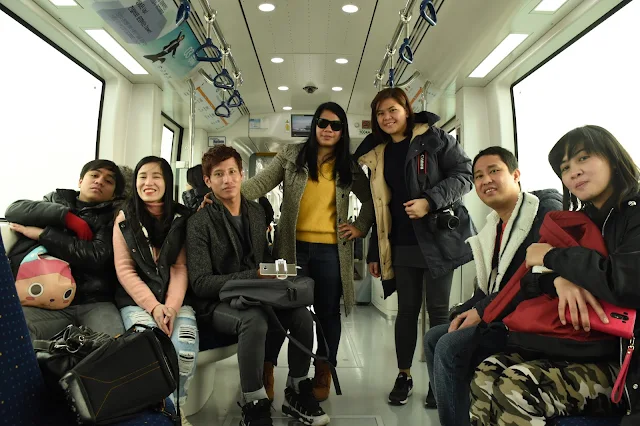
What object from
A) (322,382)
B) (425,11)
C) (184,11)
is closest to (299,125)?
(184,11)

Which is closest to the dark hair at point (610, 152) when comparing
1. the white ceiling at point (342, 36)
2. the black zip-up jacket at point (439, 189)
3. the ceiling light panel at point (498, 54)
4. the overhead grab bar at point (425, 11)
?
the black zip-up jacket at point (439, 189)

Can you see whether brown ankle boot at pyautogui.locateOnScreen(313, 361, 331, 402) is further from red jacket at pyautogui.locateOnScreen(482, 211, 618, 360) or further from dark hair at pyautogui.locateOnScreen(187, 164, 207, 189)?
dark hair at pyautogui.locateOnScreen(187, 164, 207, 189)

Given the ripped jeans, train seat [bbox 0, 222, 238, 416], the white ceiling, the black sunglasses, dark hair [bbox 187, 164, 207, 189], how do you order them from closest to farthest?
the ripped jeans < train seat [bbox 0, 222, 238, 416] < the black sunglasses < dark hair [bbox 187, 164, 207, 189] < the white ceiling

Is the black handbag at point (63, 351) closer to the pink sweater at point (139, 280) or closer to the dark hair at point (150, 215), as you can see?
the pink sweater at point (139, 280)

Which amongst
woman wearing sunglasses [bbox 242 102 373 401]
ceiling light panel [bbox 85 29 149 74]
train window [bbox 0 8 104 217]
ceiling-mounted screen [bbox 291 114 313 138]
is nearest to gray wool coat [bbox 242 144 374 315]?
woman wearing sunglasses [bbox 242 102 373 401]

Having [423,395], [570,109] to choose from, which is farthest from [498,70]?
[423,395]

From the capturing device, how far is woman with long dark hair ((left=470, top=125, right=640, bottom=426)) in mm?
1146

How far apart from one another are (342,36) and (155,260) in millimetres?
3149

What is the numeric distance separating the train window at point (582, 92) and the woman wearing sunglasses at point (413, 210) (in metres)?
0.80

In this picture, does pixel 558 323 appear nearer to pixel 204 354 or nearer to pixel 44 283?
pixel 204 354

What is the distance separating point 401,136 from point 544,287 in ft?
4.50

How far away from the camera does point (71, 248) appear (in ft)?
6.86

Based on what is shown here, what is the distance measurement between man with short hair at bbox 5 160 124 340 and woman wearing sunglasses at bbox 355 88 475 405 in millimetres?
1470

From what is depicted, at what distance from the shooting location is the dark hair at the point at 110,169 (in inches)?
97.0
